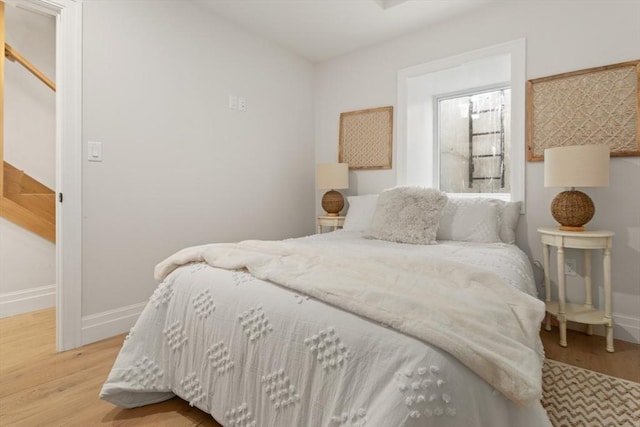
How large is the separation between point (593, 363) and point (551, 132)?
1.56 meters

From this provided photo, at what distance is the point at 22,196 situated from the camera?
115 inches

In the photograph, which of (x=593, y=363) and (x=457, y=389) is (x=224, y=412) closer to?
(x=457, y=389)

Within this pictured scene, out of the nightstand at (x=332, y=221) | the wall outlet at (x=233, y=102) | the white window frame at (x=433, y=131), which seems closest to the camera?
the white window frame at (x=433, y=131)

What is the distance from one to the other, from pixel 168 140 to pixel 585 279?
3.18 m

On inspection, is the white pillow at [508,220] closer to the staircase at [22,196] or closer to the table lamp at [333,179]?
the table lamp at [333,179]

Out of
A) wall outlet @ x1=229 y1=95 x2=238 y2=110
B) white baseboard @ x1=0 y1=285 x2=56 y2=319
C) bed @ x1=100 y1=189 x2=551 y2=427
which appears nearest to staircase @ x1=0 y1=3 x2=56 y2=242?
white baseboard @ x1=0 y1=285 x2=56 y2=319

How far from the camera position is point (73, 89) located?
2066mm

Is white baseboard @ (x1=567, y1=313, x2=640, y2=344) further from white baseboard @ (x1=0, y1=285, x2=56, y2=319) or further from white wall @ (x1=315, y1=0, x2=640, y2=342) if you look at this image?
white baseboard @ (x1=0, y1=285, x2=56, y2=319)

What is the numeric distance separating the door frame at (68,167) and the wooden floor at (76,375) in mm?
196

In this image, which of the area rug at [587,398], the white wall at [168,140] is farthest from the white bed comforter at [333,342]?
the white wall at [168,140]

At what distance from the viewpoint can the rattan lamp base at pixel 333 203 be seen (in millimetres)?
3428

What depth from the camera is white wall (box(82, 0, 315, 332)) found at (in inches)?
86.6

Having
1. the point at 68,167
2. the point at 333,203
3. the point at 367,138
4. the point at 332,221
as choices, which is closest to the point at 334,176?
the point at 333,203

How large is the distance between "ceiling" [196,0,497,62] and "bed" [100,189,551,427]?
213 centimetres
